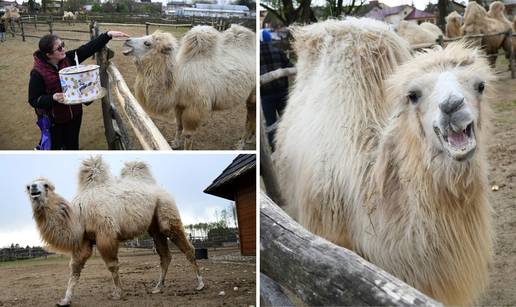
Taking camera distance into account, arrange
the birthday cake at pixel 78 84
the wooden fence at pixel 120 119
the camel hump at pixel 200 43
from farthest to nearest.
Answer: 1. the camel hump at pixel 200 43
2. the wooden fence at pixel 120 119
3. the birthday cake at pixel 78 84

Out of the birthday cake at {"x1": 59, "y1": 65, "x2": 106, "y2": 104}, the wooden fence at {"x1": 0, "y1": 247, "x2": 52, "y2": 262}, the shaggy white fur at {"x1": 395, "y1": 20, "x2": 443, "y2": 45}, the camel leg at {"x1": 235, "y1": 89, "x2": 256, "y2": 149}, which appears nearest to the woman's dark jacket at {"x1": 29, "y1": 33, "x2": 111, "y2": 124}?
the birthday cake at {"x1": 59, "y1": 65, "x2": 106, "y2": 104}

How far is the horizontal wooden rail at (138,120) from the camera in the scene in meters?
1.92

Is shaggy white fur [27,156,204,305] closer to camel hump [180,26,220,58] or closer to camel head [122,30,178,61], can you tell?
camel head [122,30,178,61]

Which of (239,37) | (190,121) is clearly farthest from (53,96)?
(239,37)

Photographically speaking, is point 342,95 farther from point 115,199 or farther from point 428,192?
point 115,199

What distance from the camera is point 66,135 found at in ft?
6.09

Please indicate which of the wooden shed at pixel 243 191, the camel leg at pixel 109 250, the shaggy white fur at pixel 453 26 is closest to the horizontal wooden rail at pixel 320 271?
the wooden shed at pixel 243 191

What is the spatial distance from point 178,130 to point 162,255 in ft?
4.99

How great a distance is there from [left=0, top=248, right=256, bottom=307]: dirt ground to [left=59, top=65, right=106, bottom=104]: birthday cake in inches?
24.1

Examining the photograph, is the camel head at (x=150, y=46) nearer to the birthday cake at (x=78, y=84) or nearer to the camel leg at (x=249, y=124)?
the camel leg at (x=249, y=124)

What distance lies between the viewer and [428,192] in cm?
183

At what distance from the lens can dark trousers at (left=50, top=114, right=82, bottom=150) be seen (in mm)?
1812

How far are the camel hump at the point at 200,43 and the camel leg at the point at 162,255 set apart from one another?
5.29 feet

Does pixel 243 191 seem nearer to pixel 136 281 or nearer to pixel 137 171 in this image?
pixel 137 171
